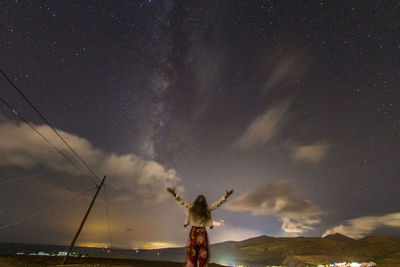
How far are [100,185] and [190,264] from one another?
14.1 metres

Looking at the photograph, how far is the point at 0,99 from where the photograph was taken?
743 centimetres

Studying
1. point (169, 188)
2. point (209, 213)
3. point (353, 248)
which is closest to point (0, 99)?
point (169, 188)

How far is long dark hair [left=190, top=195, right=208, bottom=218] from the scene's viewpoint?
21.5 feet

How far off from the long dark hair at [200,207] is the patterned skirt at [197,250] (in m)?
0.52

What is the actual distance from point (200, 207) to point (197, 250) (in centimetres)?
120

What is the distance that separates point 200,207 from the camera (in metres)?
6.64

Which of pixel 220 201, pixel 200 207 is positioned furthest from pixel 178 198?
pixel 220 201

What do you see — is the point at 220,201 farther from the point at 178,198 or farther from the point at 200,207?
the point at 178,198

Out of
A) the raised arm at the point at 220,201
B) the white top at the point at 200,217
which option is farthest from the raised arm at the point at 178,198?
the raised arm at the point at 220,201

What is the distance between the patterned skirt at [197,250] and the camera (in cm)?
600

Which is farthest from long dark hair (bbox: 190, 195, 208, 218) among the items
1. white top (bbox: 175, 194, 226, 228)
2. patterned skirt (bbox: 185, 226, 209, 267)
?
patterned skirt (bbox: 185, 226, 209, 267)

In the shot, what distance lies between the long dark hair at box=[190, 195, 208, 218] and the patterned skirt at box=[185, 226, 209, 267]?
0.52m

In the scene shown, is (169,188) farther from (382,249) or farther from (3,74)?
(382,249)

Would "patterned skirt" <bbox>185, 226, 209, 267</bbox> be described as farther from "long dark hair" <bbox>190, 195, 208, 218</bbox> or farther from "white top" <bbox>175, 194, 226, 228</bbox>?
"long dark hair" <bbox>190, 195, 208, 218</bbox>
